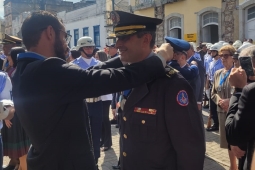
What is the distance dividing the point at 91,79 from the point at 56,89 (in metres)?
0.21

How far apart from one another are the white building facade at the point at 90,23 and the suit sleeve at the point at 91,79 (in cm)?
2407

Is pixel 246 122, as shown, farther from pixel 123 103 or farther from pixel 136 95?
pixel 123 103

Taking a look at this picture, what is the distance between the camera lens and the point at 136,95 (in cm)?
200

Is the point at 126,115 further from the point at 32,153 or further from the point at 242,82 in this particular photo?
the point at 242,82

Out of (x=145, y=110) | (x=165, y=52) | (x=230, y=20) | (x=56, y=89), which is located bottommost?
(x=145, y=110)

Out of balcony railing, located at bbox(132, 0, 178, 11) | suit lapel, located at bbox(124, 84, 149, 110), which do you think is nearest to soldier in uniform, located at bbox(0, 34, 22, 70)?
suit lapel, located at bbox(124, 84, 149, 110)

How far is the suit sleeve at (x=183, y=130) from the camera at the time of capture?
182 cm

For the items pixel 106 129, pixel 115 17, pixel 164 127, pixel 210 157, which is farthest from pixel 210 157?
pixel 115 17

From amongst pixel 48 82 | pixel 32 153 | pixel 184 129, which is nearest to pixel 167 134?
pixel 184 129

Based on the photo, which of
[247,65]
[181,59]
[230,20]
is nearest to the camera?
[247,65]

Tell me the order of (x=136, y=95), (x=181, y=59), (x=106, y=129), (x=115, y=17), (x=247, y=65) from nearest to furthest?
(x=136, y=95), (x=115, y=17), (x=247, y=65), (x=181, y=59), (x=106, y=129)

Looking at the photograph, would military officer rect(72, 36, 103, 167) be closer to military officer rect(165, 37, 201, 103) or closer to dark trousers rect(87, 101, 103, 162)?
dark trousers rect(87, 101, 103, 162)

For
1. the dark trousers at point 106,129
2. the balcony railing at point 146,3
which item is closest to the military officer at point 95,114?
the dark trousers at point 106,129

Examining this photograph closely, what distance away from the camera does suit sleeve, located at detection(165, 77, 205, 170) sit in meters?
1.82
